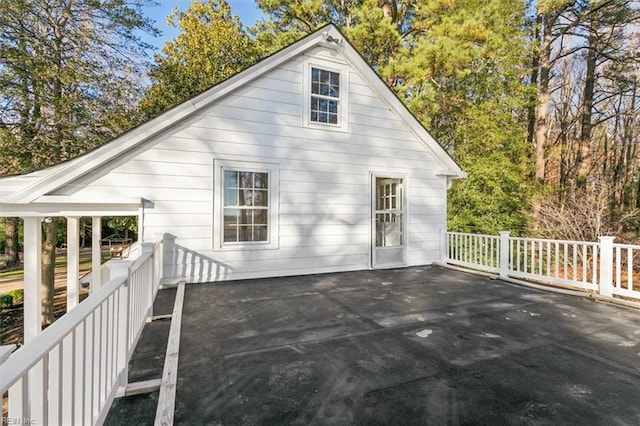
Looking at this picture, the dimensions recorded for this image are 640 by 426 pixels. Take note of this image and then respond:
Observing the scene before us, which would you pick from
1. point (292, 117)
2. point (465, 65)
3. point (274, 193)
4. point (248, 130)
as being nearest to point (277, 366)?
point (274, 193)

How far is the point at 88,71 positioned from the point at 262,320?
8965 mm

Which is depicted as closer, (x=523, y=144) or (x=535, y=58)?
(x=523, y=144)

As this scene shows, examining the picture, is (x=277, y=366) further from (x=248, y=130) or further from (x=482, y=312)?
(x=248, y=130)

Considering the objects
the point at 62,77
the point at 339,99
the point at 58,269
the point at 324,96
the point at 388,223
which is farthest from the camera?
the point at 58,269

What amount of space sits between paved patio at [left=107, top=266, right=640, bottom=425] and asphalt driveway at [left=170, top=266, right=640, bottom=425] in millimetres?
12

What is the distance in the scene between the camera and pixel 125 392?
228 cm

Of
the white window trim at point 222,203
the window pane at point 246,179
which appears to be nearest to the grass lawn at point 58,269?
the white window trim at point 222,203

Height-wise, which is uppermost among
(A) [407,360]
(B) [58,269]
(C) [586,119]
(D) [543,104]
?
(D) [543,104]

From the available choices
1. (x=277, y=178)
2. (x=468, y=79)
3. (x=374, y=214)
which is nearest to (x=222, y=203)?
(x=277, y=178)

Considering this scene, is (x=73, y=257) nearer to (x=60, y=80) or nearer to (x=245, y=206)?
(x=245, y=206)

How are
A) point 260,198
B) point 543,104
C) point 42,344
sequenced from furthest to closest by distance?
point 543,104 → point 260,198 → point 42,344

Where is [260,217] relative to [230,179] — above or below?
below

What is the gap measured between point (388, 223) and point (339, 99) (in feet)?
10.2

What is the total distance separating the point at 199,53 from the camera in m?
12.0
